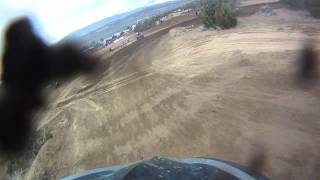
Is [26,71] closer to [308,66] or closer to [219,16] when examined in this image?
[219,16]

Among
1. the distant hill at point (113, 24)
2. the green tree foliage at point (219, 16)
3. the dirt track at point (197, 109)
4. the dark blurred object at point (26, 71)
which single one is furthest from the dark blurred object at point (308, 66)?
the distant hill at point (113, 24)

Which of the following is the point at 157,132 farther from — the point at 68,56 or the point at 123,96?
the point at 68,56

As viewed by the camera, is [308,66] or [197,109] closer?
[197,109]

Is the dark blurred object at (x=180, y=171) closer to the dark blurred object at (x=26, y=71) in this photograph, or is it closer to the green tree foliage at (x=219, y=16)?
the dark blurred object at (x=26, y=71)

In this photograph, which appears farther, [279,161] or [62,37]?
[62,37]

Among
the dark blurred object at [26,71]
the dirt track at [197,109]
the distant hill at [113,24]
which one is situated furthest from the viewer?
the distant hill at [113,24]

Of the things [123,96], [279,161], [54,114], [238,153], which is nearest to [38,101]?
[54,114]

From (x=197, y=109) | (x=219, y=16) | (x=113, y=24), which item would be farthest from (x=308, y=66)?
(x=113, y=24)
